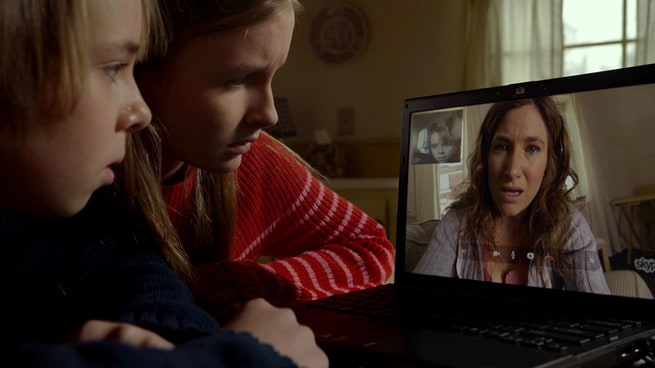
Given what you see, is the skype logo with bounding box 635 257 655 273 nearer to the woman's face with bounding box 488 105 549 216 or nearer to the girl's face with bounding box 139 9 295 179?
the woman's face with bounding box 488 105 549 216

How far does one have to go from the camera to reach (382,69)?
3279mm

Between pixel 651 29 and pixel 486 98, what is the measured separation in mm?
2196

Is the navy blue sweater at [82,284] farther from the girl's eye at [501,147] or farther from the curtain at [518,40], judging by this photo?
the curtain at [518,40]

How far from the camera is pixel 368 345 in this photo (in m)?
0.56

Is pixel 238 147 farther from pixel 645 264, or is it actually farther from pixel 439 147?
pixel 645 264

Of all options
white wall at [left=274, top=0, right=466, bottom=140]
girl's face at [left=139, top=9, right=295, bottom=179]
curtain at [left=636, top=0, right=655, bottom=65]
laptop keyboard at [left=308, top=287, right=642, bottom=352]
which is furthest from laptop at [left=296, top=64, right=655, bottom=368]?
white wall at [left=274, top=0, right=466, bottom=140]

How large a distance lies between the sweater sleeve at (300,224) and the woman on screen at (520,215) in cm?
17

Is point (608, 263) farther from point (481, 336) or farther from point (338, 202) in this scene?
point (338, 202)

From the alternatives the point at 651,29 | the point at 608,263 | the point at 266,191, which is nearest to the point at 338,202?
the point at 266,191

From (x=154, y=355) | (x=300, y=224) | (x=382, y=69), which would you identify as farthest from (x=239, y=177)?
(x=382, y=69)

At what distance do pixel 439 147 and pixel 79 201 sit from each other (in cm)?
47

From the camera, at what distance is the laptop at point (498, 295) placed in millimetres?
534

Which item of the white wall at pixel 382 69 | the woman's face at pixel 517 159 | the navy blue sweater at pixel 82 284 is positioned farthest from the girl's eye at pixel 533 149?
the white wall at pixel 382 69

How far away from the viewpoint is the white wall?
3.12m
